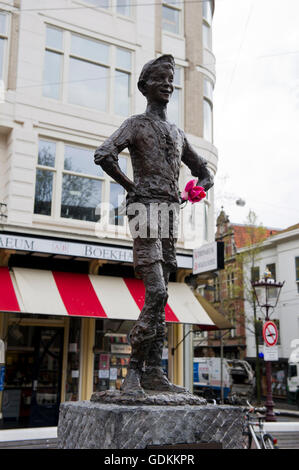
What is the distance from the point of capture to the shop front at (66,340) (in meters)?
12.1

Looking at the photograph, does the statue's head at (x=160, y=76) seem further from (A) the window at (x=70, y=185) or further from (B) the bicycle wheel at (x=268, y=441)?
(A) the window at (x=70, y=185)

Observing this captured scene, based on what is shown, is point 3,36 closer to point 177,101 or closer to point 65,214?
point 65,214

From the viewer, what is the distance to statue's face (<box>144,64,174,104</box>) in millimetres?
4496

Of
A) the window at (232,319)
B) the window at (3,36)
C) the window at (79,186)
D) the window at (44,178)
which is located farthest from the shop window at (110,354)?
the window at (232,319)

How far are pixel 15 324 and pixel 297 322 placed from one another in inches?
923

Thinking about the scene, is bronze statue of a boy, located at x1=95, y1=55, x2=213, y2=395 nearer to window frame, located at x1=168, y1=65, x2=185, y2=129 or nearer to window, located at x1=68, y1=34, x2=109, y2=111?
window, located at x1=68, y1=34, x2=109, y2=111

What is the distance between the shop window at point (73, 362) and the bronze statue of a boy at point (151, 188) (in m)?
9.33

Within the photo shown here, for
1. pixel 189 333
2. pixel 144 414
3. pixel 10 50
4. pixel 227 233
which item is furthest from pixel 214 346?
pixel 144 414

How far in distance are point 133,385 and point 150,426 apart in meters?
0.54

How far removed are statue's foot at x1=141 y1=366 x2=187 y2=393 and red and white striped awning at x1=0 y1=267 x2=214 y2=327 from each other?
7.04 m

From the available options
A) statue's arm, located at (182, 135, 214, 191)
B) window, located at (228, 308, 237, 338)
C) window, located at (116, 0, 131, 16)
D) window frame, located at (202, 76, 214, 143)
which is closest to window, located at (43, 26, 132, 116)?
window, located at (116, 0, 131, 16)

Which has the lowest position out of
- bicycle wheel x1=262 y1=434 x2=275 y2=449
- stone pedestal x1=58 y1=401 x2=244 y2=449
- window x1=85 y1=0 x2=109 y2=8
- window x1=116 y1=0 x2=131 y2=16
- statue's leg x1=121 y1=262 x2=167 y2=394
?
bicycle wheel x1=262 y1=434 x2=275 y2=449

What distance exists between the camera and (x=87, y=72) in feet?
47.0

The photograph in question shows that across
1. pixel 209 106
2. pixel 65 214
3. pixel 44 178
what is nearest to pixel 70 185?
pixel 44 178
